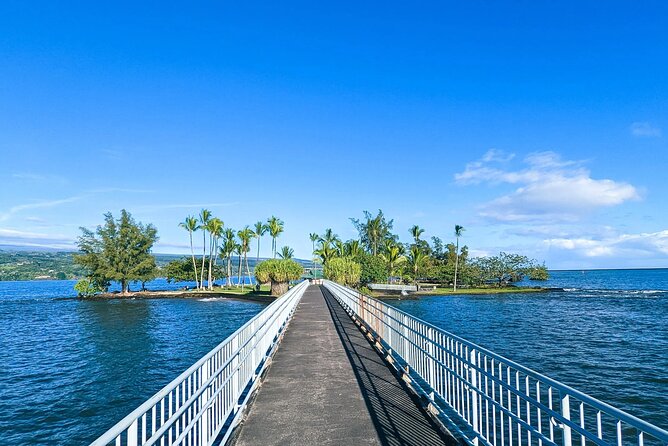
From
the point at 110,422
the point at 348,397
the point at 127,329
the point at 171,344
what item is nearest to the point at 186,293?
the point at 127,329

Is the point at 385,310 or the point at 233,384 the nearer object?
the point at 233,384

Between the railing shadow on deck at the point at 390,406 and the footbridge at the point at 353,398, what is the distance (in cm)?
2

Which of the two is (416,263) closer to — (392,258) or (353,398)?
(392,258)

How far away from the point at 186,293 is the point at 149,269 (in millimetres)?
13436

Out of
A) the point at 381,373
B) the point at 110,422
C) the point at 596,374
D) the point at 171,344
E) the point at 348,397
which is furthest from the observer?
the point at 171,344

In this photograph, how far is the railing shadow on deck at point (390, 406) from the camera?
5.62 meters

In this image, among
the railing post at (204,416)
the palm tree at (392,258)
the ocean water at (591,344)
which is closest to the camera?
the railing post at (204,416)

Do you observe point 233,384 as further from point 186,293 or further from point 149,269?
point 149,269

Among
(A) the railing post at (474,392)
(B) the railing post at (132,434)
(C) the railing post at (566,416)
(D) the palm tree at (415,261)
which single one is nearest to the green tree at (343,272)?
(D) the palm tree at (415,261)

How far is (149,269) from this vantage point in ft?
265

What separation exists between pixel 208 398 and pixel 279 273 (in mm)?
47727

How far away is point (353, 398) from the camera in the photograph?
730 cm

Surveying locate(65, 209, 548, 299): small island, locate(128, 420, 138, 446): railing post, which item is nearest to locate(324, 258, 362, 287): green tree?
locate(65, 209, 548, 299): small island

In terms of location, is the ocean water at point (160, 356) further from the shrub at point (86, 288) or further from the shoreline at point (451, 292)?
the shrub at point (86, 288)
